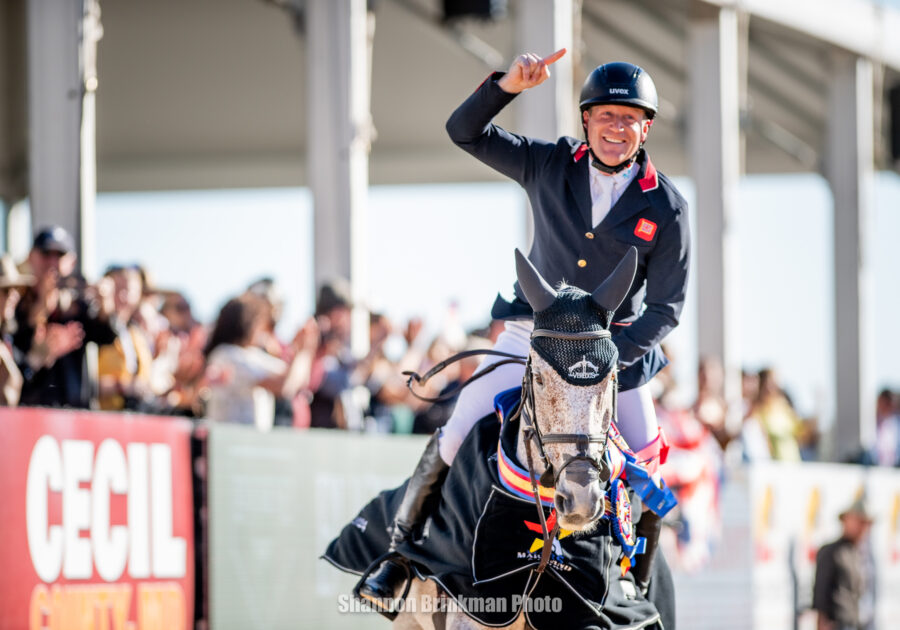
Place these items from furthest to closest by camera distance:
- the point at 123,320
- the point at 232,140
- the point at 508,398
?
1. the point at 232,140
2. the point at 123,320
3. the point at 508,398

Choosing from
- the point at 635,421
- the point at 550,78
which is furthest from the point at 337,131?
the point at 635,421

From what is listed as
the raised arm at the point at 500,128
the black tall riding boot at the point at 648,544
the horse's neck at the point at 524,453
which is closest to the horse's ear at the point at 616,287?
the horse's neck at the point at 524,453

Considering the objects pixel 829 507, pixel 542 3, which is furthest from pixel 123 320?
pixel 829 507

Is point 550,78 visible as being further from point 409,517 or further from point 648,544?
point 648,544

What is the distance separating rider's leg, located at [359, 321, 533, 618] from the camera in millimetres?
6434

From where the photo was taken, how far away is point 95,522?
8211 mm

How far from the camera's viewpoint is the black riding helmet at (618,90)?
6.21 meters

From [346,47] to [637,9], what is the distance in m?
5.80

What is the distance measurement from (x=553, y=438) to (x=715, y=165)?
13.9 metres

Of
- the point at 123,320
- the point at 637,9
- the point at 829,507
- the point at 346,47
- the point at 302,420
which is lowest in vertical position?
the point at 829,507

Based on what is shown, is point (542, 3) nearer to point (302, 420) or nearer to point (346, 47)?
point (346, 47)

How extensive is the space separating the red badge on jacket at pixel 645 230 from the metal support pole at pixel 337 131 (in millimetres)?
8055

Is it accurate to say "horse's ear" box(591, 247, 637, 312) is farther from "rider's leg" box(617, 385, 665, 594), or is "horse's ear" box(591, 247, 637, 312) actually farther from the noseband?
"rider's leg" box(617, 385, 665, 594)

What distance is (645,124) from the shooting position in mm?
6395
